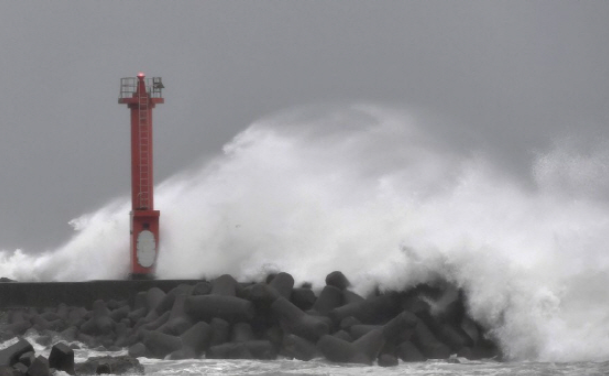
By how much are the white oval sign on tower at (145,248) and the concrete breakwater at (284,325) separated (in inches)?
77.5

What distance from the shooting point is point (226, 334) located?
1600 centimetres

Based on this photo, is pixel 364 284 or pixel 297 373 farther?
pixel 364 284

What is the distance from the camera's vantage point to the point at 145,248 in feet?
65.0

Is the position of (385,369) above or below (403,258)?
below

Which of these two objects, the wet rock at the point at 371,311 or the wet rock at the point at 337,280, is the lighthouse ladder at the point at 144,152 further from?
the wet rock at the point at 371,311

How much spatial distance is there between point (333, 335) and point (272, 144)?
6.96 meters

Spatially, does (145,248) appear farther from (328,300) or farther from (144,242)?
(328,300)

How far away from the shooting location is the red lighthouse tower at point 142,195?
64.9 ft

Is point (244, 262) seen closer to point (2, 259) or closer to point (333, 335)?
point (333, 335)

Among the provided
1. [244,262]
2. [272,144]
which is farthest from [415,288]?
[272,144]

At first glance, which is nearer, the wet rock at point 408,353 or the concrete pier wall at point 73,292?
the wet rock at point 408,353

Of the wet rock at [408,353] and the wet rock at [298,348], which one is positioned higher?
the wet rock at [298,348]

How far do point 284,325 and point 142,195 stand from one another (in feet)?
15.2

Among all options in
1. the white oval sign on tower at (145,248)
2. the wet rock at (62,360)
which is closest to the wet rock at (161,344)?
the wet rock at (62,360)
